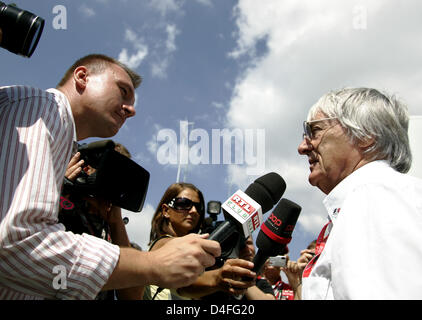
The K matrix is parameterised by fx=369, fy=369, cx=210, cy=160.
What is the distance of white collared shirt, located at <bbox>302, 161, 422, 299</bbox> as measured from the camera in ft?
4.66

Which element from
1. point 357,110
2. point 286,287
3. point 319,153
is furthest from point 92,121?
point 286,287

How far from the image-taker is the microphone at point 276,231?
2625 millimetres

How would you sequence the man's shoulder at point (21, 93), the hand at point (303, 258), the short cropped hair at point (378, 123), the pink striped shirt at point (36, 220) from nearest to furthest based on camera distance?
1. the pink striped shirt at point (36, 220)
2. the man's shoulder at point (21, 93)
3. the short cropped hair at point (378, 123)
4. the hand at point (303, 258)

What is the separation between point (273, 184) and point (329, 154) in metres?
0.56

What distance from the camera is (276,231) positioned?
8.88 ft

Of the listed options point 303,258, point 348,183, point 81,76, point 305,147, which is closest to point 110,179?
point 81,76

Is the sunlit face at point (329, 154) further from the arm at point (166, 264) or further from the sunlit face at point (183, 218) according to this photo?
the sunlit face at point (183, 218)

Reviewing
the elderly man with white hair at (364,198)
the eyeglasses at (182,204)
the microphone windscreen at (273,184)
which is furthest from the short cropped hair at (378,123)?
the eyeglasses at (182,204)

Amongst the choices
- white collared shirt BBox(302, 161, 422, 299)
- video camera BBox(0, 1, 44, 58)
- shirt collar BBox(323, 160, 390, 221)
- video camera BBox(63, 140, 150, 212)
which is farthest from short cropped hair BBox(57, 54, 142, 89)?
white collared shirt BBox(302, 161, 422, 299)

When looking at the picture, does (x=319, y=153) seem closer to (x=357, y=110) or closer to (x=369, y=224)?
(x=357, y=110)

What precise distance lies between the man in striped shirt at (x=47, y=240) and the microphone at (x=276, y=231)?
0.84 m

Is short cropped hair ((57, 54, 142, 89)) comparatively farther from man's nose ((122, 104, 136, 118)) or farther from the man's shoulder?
the man's shoulder

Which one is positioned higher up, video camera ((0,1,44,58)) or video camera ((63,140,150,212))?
video camera ((0,1,44,58))

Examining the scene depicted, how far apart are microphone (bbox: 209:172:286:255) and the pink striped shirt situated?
758mm
